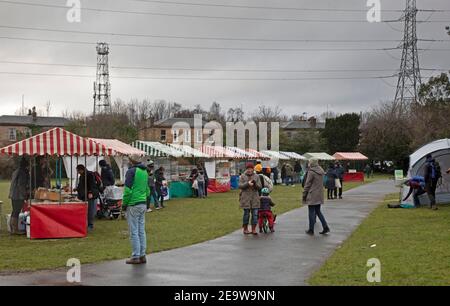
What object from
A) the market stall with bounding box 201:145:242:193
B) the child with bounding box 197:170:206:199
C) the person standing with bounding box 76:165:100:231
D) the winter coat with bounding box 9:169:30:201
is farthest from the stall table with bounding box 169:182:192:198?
the winter coat with bounding box 9:169:30:201

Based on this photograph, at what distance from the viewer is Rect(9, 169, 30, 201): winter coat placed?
15.2m

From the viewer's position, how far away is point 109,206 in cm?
1938

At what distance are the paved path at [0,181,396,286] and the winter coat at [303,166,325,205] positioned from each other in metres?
0.87

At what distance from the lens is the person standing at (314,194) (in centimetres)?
1417

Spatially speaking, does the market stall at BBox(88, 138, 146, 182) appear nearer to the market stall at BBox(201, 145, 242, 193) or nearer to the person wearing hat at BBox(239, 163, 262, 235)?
the person wearing hat at BBox(239, 163, 262, 235)

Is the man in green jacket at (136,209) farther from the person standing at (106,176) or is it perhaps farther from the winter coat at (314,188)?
the person standing at (106,176)

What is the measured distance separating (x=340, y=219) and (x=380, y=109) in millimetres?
65203

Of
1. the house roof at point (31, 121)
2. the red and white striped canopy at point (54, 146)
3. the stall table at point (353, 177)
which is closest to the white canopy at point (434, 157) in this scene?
the red and white striped canopy at point (54, 146)

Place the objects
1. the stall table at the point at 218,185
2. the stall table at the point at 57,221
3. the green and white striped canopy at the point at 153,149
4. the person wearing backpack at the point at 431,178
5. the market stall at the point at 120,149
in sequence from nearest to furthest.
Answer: the stall table at the point at 57,221 < the market stall at the point at 120,149 < the person wearing backpack at the point at 431,178 < the green and white striped canopy at the point at 153,149 < the stall table at the point at 218,185

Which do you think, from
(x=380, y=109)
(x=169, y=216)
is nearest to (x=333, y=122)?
(x=380, y=109)

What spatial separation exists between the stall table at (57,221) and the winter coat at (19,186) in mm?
1163

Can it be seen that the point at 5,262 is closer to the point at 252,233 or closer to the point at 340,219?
the point at 252,233

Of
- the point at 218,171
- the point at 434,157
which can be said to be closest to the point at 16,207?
the point at 434,157

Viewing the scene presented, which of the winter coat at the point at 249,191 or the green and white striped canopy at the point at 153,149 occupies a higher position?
the green and white striped canopy at the point at 153,149
